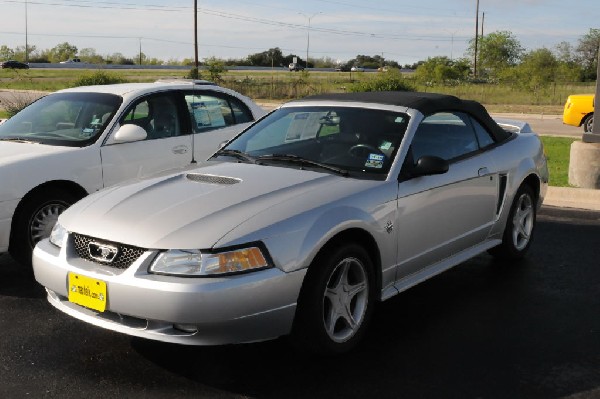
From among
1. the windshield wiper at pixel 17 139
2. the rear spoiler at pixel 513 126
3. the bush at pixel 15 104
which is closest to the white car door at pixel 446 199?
the rear spoiler at pixel 513 126

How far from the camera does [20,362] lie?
412 cm

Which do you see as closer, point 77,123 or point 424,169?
point 424,169

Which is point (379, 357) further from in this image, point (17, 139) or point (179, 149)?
point (17, 139)

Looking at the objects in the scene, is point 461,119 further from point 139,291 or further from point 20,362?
point 20,362

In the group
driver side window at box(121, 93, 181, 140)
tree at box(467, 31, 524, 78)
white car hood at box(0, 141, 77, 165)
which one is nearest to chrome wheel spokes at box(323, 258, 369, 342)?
white car hood at box(0, 141, 77, 165)

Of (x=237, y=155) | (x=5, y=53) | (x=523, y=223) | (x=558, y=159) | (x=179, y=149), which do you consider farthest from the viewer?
(x=5, y=53)

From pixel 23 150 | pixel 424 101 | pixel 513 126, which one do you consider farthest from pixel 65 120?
pixel 513 126

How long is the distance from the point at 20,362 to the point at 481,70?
253 feet

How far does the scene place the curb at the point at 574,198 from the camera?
9109 millimetres

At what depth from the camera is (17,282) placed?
575 cm

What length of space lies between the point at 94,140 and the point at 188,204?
267 centimetres

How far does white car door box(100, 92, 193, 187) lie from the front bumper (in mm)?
2679

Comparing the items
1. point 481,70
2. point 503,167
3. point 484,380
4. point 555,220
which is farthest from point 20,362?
point 481,70

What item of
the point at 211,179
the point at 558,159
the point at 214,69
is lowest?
the point at 558,159
